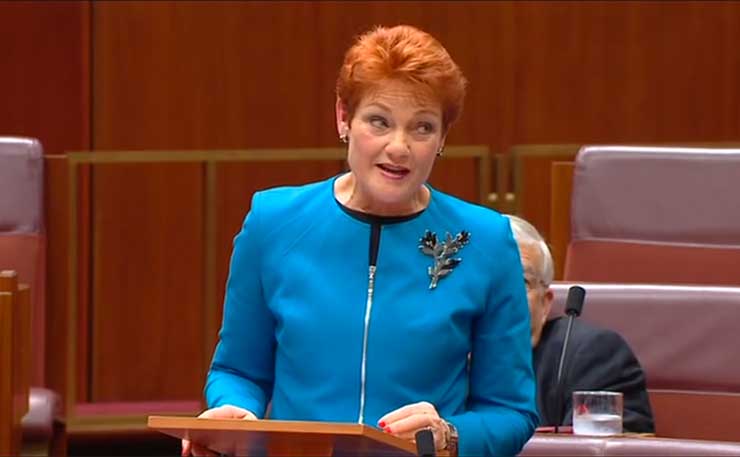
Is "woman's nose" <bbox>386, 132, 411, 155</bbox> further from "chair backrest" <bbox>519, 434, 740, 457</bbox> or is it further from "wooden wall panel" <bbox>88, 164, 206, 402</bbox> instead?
"wooden wall panel" <bbox>88, 164, 206, 402</bbox>

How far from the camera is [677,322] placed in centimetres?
206

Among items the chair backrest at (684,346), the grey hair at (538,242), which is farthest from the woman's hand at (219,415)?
the chair backrest at (684,346)

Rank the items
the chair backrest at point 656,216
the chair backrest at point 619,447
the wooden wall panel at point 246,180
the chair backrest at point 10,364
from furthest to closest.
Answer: the wooden wall panel at point 246,180
the chair backrest at point 656,216
the chair backrest at point 10,364
the chair backrest at point 619,447

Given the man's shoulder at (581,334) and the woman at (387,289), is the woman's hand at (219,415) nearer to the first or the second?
the woman at (387,289)

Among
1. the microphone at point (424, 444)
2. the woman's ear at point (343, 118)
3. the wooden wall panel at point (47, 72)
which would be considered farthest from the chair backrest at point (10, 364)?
the wooden wall panel at point (47, 72)

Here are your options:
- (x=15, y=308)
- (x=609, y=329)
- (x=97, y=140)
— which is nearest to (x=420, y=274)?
(x=609, y=329)

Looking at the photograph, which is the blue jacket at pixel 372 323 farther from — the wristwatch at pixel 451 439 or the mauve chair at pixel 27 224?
the mauve chair at pixel 27 224

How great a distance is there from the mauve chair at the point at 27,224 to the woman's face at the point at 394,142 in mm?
1364

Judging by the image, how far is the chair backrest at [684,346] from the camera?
205cm

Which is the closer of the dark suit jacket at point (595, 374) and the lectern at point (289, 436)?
the lectern at point (289, 436)

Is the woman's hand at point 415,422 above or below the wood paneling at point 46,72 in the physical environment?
below

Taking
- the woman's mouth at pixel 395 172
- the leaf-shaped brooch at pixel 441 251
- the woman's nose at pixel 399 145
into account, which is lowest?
the leaf-shaped brooch at pixel 441 251

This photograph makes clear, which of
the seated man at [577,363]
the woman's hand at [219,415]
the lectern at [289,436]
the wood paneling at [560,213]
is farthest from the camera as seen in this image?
the wood paneling at [560,213]

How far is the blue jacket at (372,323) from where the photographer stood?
121 centimetres
